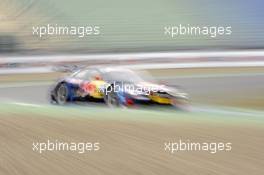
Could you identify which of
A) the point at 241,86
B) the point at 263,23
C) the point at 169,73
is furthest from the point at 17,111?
the point at 263,23

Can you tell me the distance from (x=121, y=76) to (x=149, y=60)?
2.66 m

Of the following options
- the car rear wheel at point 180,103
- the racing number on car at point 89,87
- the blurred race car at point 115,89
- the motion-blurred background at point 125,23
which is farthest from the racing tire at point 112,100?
the motion-blurred background at point 125,23

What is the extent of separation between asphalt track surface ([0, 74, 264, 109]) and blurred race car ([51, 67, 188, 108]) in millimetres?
1167

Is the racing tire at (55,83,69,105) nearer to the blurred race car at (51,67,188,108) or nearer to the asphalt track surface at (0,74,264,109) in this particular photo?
the blurred race car at (51,67,188,108)

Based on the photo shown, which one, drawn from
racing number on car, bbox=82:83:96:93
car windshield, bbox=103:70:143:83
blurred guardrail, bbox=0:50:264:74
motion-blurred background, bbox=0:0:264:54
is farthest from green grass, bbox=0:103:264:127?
blurred guardrail, bbox=0:50:264:74

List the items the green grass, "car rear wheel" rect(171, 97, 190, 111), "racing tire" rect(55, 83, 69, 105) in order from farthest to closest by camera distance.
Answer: "racing tire" rect(55, 83, 69, 105) → "car rear wheel" rect(171, 97, 190, 111) → the green grass

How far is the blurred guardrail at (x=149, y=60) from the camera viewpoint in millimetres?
9422

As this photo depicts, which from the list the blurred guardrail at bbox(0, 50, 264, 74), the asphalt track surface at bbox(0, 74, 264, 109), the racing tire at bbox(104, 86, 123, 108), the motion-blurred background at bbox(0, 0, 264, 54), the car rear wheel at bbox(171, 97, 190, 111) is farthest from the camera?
the motion-blurred background at bbox(0, 0, 264, 54)

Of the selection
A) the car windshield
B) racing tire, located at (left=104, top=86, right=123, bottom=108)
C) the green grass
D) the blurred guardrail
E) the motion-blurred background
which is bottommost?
the green grass

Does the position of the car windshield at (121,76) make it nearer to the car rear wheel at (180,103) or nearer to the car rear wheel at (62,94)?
the car rear wheel at (180,103)

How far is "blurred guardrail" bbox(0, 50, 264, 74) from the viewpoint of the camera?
9422mm

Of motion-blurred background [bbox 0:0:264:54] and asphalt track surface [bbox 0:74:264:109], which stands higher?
motion-blurred background [bbox 0:0:264:54]

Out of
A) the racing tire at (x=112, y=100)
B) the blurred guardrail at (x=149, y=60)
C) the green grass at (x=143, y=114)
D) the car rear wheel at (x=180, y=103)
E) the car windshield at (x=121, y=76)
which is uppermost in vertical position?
the blurred guardrail at (x=149, y=60)

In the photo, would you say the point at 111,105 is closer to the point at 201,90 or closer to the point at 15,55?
the point at 201,90
